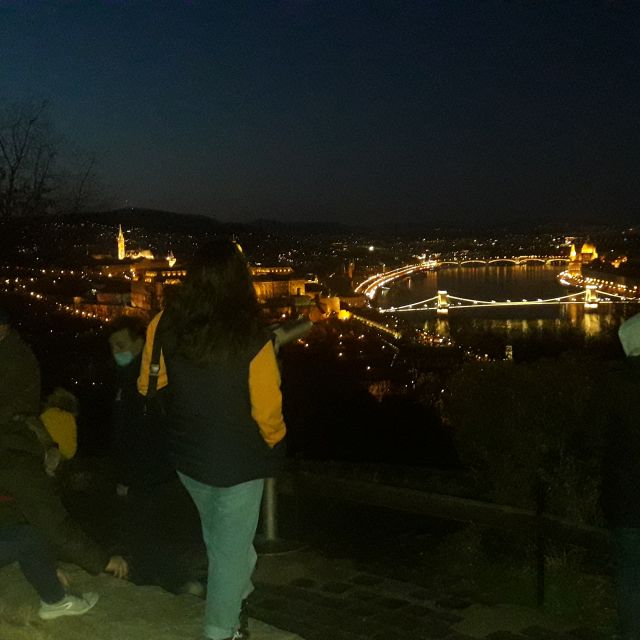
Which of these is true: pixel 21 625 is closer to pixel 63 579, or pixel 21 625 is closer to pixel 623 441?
pixel 63 579

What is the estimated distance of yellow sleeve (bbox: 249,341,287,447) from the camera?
9.91 ft

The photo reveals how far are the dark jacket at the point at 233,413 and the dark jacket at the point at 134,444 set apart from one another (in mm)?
1223

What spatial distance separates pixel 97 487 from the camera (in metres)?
7.06

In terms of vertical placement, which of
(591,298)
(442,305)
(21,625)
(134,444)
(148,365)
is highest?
(148,365)

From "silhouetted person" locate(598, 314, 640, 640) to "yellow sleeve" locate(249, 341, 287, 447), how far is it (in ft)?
3.95

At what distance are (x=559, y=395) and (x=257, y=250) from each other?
15.1m

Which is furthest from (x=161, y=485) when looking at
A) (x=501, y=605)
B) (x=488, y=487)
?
(x=488, y=487)

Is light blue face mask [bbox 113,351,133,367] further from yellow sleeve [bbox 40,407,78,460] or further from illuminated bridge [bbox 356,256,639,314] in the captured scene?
illuminated bridge [bbox 356,256,639,314]

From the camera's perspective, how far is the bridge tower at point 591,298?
5092 centimetres

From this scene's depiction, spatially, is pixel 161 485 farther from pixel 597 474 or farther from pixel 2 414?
pixel 597 474

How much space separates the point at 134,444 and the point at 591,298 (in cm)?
5172

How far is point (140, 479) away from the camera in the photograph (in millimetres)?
4402

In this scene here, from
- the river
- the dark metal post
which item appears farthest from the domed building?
the dark metal post

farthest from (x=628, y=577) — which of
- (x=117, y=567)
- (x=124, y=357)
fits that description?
(x=124, y=357)
